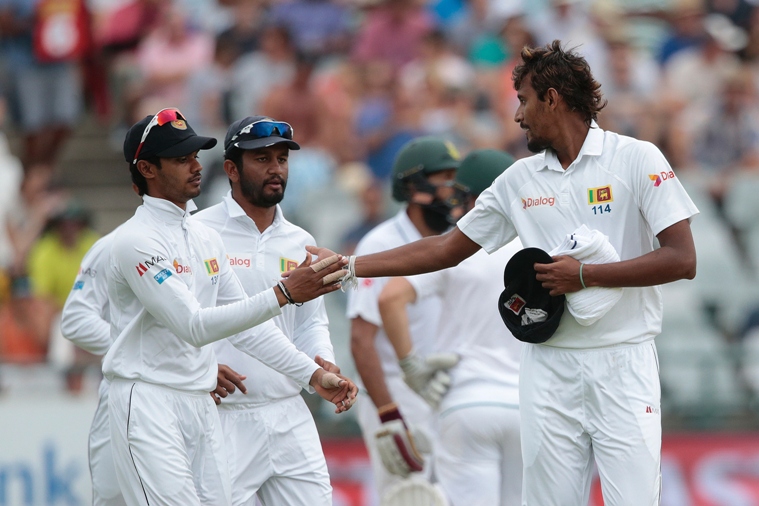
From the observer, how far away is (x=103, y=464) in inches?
239

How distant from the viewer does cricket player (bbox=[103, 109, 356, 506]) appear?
17.2 ft

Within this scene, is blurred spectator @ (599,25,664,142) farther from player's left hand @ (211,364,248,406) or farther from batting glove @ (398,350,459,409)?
player's left hand @ (211,364,248,406)

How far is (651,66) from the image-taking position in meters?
14.1

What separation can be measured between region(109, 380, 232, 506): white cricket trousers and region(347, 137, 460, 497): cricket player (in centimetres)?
176

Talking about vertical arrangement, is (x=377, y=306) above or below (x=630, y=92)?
below

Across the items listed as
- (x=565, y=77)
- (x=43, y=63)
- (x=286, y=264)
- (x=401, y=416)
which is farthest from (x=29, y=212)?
(x=565, y=77)

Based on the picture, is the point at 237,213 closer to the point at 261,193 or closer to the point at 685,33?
the point at 261,193

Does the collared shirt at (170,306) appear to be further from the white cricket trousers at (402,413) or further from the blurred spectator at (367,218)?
the blurred spectator at (367,218)

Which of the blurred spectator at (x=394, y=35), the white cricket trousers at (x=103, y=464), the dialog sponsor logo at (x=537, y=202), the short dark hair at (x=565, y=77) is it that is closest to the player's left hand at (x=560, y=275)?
the dialog sponsor logo at (x=537, y=202)

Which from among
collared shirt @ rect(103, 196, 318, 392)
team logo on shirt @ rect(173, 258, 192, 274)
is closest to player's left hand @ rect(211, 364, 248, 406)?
collared shirt @ rect(103, 196, 318, 392)

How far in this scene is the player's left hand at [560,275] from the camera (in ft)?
16.7

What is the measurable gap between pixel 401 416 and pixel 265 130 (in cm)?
208

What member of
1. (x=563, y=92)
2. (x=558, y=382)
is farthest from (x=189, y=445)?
(x=563, y=92)

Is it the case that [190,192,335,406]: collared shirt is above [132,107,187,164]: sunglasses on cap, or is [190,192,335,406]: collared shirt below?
below
